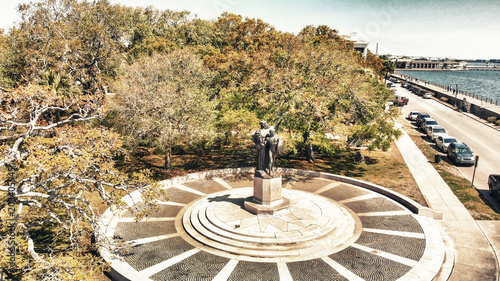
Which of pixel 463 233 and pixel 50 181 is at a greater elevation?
pixel 50 181

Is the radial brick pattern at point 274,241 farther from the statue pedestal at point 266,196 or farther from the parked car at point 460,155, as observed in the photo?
the parked car at point 460,155

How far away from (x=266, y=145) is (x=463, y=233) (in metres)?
11.4

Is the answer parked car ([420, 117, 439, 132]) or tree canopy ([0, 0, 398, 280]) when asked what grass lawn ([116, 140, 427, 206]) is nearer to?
tree canopy ([0, 0, 398, 280])

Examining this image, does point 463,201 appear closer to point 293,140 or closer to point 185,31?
point 293,140

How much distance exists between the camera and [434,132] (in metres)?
38.9

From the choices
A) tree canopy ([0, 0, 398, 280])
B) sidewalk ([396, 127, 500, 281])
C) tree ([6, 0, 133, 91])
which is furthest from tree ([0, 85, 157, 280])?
tree ([6, 0, 133, 91])

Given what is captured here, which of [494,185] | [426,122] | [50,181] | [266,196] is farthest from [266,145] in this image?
[426,122]

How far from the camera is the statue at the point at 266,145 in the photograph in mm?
17750


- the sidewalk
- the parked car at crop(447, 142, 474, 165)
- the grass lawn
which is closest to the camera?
the sidewalk

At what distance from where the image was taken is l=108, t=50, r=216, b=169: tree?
23.5 meters

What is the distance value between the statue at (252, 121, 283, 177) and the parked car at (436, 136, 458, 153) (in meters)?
24.3

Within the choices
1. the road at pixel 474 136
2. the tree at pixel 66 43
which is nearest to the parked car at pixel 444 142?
the road at pixel 474 136

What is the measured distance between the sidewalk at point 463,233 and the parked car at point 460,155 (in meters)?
4.02

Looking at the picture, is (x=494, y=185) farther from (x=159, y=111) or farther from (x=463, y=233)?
(x=159, y=111)
